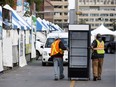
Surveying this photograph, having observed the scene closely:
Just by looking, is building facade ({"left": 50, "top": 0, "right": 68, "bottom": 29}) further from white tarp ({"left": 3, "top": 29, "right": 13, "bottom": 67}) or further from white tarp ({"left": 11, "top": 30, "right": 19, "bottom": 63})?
white tarp ({"left": 3, "top": 29, "right": 13, "bottom": 67})

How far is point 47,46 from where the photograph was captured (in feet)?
95.0

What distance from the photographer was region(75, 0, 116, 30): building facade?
19288 cm

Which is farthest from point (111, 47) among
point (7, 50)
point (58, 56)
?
point (58, 56)

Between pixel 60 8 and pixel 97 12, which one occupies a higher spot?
pixel 60 8

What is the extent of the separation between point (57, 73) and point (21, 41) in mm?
9988

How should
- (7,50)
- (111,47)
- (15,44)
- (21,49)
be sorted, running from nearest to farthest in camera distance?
(7,50) → (15,44) → (21,49) → (111,47)

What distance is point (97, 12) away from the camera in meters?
194

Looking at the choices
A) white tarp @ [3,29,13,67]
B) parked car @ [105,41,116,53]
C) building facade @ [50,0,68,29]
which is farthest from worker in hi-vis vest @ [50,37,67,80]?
building facade @ [50,0,68,29]

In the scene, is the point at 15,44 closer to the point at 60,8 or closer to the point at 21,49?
the point at 21,49

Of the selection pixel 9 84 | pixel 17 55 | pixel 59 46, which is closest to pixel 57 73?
pixel 59 46

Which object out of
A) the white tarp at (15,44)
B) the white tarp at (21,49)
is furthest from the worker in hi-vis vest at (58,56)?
the white tarp at (21,49)

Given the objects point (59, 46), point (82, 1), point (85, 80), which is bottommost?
point (85, 80)

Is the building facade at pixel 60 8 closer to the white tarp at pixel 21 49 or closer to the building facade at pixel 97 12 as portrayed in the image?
the building facade at pixel 97 12

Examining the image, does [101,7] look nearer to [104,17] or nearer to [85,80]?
[104,17]
